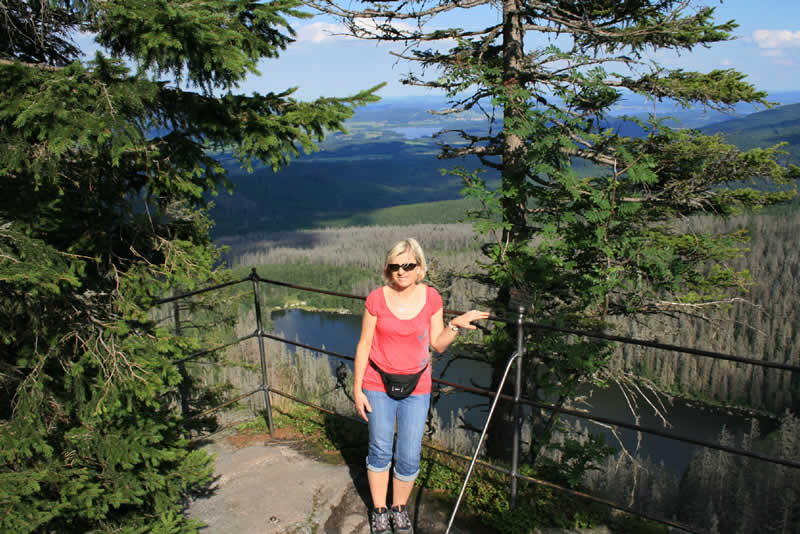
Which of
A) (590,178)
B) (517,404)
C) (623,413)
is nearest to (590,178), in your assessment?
(590,178)

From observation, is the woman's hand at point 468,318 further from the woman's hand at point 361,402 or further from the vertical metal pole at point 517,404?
the woman's hand at point 361,402

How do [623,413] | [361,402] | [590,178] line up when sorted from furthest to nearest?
[623,413] → [590,178] → [361,402]

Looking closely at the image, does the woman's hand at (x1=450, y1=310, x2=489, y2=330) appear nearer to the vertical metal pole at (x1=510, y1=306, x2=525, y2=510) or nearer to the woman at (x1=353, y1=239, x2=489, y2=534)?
the woman at (x1=353, y1=239, x2=489, y2=534)

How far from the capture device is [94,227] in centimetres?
380

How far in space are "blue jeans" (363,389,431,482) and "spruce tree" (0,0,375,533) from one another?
4.44ft

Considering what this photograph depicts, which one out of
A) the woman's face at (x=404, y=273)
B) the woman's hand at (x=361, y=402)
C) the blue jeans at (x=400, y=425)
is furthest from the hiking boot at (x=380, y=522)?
the woman's face at (x=404, y=273)

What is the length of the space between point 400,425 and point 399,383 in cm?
36

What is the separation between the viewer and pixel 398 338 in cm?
333

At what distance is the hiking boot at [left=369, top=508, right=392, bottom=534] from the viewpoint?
A: 375cm

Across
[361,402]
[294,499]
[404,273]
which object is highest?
[404,273]

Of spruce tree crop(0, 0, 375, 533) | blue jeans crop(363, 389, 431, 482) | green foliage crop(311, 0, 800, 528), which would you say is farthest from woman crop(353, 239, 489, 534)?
green foliage crop(311, 0, 800, 528)

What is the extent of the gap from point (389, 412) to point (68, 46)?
3833mm

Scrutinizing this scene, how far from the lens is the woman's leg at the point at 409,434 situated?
3.50 metres

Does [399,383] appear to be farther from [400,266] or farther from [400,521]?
[400,521]
